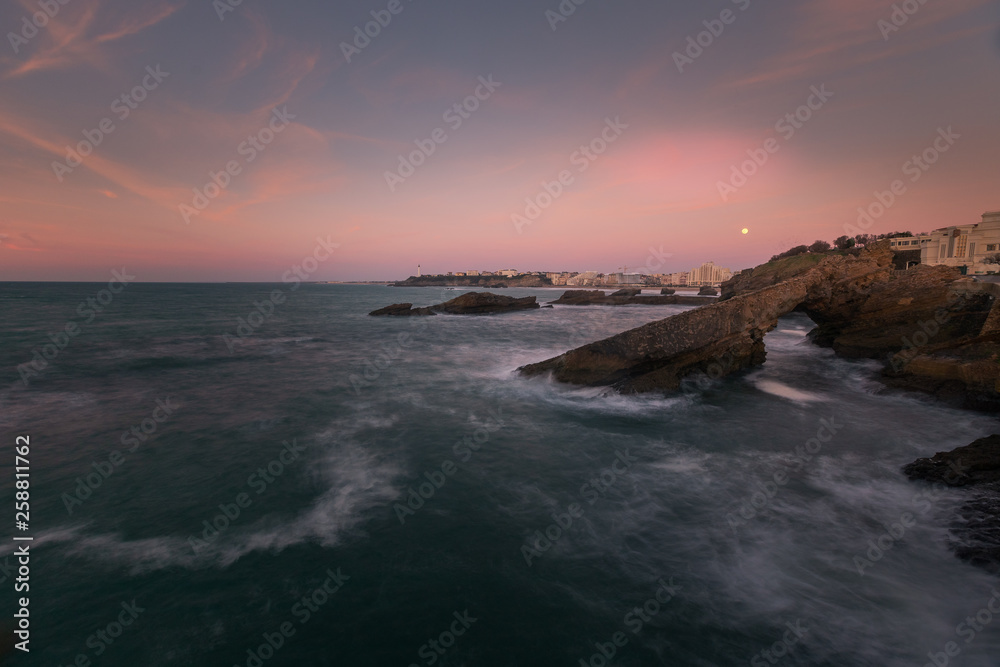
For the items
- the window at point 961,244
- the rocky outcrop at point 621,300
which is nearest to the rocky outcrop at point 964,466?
the rocky outcrop at point 621,300

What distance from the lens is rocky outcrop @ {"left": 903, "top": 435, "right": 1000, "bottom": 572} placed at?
575 centimetres

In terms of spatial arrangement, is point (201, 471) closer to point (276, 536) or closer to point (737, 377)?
point (276, 536)

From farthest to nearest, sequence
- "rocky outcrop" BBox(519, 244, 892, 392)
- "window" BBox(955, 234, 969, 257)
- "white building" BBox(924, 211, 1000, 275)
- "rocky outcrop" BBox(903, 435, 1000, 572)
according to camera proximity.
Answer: "window" BBox(955, 234, 969, 257) → "white building" BBox(924, 211, 1000, 275) → "rocky outcrop" BBox(519, 244, 892, 392) → "rocky outcrop" BBox(903, 435, 1000, 572)

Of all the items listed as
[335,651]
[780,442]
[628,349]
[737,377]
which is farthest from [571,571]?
[737,377]

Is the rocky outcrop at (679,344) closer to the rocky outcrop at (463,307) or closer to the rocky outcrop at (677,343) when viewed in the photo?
the rocky outcrop at (677,343)

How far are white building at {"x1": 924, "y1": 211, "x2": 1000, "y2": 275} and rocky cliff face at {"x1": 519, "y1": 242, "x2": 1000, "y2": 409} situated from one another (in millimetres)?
50002

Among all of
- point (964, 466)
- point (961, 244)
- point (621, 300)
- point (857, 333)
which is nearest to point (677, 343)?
point (964, 466)

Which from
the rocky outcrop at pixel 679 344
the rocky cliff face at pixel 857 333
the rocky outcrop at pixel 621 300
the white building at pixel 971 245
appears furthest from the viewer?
the rocky outcrop at pixel 621 300

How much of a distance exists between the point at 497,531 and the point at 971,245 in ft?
262

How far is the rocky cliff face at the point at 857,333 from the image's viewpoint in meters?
12.2

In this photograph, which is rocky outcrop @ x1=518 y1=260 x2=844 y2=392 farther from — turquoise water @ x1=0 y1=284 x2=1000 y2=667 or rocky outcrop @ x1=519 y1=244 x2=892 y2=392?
turquoise water @ x1=0 y1=284 x2=1000 y2=667

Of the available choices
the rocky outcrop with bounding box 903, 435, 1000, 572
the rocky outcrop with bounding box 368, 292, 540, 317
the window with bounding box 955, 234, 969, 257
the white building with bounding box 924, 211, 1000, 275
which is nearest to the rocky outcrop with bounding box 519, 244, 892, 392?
the rocky outcrop with bounding box 903, 435, 1000, 572

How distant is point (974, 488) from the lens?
6977 mm

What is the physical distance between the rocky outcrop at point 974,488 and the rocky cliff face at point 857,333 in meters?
5.65
